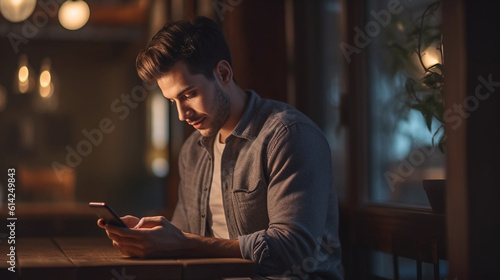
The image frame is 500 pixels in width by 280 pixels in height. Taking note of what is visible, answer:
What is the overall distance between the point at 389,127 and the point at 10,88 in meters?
7.33

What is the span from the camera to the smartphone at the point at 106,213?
186 centimetres

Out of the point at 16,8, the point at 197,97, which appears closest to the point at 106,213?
the point at 197,97

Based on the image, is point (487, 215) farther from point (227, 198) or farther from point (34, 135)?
point (34, 135)

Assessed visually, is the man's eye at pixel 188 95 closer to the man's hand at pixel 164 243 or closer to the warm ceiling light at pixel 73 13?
the man's hand at pixel 164 243

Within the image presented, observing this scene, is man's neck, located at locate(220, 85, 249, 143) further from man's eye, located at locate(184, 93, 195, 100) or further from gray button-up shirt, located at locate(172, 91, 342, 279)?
man's eye, located at locate(184, 93, 195, 100)

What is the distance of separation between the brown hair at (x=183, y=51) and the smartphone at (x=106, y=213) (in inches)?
24.3

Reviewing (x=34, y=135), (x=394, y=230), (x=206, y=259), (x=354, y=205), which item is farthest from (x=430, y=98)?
(x=34, y=135)

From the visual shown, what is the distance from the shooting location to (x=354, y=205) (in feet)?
9.56

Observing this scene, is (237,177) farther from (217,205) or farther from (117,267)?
(117,267)

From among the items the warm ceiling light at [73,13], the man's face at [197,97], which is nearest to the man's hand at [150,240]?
the man's face at [197,97]

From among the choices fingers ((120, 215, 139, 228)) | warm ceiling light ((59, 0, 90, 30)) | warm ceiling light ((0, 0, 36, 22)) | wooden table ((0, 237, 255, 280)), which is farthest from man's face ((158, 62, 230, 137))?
warm ceiling light ((59, 0, 90, 30))

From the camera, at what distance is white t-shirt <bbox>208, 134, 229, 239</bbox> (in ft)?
8.48

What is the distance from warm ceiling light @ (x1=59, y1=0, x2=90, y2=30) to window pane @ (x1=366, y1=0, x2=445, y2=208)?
9.89ft

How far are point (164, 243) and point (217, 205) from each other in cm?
65
